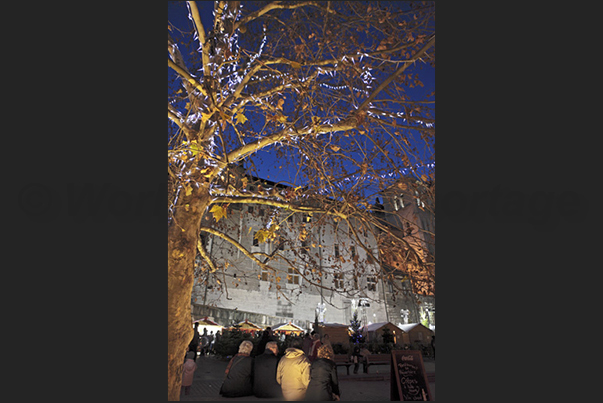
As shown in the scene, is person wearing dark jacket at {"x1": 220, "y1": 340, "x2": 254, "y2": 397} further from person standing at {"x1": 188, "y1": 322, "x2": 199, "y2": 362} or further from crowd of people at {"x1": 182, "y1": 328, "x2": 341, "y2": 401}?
person standing at {"x1": 188, "y1": 322, "x2": 199, "y2": 362}

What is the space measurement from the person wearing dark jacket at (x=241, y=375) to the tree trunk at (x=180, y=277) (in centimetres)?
204

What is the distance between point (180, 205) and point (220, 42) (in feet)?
6.96

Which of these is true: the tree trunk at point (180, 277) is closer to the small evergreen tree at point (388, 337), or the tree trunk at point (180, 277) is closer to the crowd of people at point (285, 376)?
the crowd of people at point (285, 376)

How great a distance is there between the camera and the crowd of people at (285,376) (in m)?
4.18

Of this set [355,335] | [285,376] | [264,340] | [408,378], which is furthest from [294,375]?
[355,335]

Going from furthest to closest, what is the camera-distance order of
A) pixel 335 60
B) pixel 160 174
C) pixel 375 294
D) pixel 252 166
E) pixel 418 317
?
pixel 418 317 < pixel 375 294 < pixel 252 166 < pixel 335 60 < pixel 160 174

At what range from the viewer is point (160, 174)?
5.30 feet

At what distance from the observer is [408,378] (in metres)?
5.48

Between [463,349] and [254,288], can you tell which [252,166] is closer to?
[463,349]

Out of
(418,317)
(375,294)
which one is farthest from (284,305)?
(418,317)

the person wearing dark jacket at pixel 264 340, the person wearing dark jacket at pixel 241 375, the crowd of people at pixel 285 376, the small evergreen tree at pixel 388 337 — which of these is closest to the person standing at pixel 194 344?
the person wearing dark jacket at pixel 264 340

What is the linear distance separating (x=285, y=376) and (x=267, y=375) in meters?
0.61

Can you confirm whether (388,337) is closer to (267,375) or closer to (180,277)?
(267,375)

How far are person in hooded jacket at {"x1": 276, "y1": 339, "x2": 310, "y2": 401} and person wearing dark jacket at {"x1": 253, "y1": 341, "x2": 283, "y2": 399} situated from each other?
284mm
